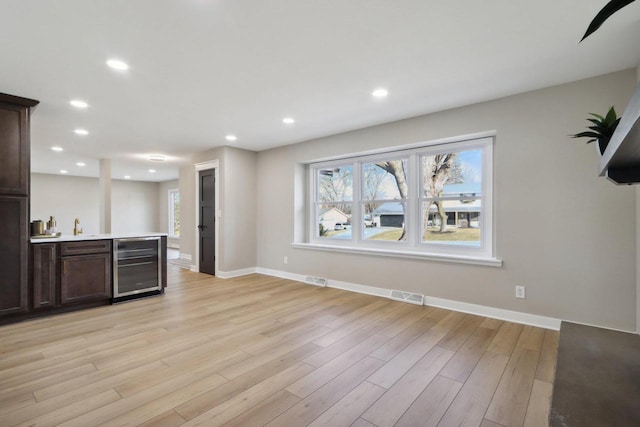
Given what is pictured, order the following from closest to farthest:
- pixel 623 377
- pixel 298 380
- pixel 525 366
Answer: pixel 623 377 → pixel 298 380 → pixel 525 366

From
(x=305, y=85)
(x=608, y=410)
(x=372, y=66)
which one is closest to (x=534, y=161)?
(x=372, y=66)

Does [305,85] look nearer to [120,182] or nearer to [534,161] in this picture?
[534,161]

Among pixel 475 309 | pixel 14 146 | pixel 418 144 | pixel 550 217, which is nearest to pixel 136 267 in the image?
pixel 14 146

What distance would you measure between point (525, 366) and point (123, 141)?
6.32 metres

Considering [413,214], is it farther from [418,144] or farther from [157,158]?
[157,158]

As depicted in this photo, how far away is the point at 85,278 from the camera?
3.83 meters

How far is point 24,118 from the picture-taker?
342 centimetres

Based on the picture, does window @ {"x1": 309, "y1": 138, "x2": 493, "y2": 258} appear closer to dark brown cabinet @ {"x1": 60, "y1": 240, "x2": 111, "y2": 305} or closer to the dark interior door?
the dark interior door

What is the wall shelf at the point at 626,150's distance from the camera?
0.72 metres

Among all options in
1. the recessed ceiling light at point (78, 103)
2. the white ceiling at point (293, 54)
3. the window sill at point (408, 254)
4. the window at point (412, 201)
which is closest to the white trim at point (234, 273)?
the window sill at point (408, 254)

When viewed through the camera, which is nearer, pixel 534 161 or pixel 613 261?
pixel 613 261

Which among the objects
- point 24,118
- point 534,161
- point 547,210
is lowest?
point 547,210

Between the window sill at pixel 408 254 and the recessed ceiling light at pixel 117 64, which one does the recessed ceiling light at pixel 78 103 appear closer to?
the recessed ceiling light at pixel 117 64

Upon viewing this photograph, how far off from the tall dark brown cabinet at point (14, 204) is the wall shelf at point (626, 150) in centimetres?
468
